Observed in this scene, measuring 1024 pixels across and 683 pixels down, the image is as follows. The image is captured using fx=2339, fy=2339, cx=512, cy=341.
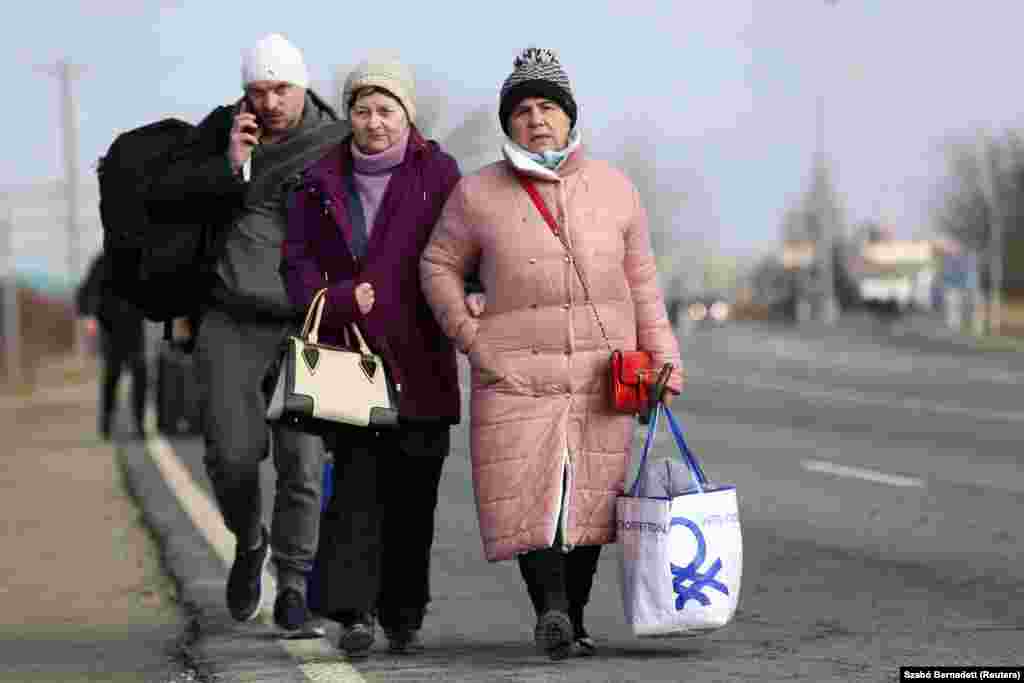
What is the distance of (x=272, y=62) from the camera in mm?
7418

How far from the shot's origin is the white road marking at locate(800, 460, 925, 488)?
13.5 metres

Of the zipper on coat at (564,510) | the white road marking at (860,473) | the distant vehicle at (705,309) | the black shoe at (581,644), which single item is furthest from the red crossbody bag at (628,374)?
the distant vehicle at (705,309)

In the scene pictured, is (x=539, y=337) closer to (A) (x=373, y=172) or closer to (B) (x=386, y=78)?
(A) (x=373, y=172)

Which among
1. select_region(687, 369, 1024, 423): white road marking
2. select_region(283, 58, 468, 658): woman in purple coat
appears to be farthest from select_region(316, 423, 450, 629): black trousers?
select_region(687, 369, 1024, 423): white road marking

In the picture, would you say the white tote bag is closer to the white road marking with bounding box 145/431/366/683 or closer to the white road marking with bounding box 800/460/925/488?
the white road marking with bounding box 145/431/366/683

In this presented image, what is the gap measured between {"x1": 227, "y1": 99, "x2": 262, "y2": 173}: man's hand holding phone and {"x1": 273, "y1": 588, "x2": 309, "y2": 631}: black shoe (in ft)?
4.58

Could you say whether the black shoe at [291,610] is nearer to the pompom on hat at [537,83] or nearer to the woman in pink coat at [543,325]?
the woman in pink coat at [543,325]

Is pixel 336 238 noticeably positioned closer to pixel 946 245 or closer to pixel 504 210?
pixel 504 210

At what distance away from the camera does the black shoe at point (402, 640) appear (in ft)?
23.3

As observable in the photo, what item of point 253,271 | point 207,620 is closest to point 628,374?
point 253,271

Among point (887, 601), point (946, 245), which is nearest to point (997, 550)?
point (887, 601)

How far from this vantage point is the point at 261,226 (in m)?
7.57

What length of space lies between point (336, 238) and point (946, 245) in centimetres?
12891

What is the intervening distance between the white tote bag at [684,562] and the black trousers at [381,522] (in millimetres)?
683
